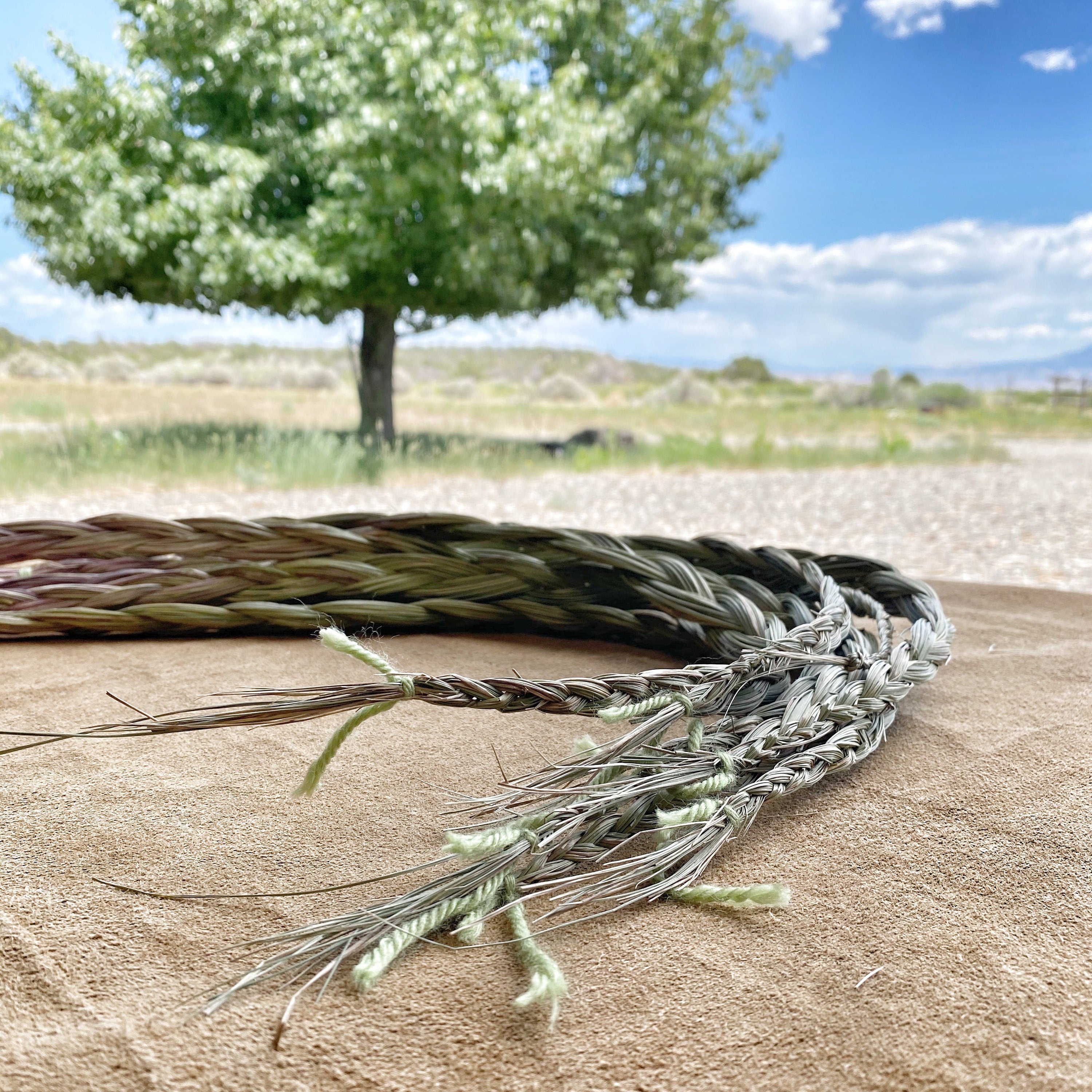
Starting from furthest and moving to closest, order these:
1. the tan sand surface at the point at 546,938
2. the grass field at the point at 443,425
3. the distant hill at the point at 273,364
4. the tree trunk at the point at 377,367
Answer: the tree trunk at the point at 377,367 → the distant hill at the point at 273,364 → the grass field at the point at 443,425 → the tan sand surface at the point at 546,938

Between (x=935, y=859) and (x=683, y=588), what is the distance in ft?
1.11

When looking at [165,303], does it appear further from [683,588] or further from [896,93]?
[683,588]

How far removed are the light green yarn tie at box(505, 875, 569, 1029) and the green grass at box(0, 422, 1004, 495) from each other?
2.42 metres

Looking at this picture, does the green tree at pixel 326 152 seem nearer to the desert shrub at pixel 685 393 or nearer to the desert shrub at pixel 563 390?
the desert shrub at pixel 563 390

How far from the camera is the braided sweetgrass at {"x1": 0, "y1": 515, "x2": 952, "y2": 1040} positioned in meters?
0.33

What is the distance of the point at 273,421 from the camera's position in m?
3.83

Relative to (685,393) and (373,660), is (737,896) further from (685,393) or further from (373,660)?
(685,393)

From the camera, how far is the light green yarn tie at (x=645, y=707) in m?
0.34

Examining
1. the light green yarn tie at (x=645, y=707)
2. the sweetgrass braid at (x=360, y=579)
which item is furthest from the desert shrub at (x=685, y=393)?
the light green yarn tie at (x=645, y=707)

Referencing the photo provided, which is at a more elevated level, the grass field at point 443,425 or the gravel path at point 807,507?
the grass field at point 443,425

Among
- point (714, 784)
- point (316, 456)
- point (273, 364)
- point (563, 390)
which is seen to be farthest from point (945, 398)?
point (714, 784)

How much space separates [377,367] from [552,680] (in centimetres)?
398

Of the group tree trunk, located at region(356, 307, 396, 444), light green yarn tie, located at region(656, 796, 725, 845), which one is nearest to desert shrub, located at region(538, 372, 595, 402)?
tree trunk, located at region(356, 307, 396, 444)

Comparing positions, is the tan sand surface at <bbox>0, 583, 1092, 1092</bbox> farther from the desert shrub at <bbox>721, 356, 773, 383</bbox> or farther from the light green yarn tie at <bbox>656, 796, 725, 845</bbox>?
the desert shrub at <bbox>721, 356, 773, 383</bbox>
